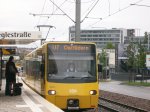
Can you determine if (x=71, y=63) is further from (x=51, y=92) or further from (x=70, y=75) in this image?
(x=51, y=92)

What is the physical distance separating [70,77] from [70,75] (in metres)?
0.07

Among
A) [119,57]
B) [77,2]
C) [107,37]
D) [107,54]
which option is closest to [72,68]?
[77,2]

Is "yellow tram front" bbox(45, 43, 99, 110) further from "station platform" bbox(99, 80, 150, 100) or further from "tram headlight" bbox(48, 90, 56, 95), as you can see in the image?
"station platform" bbox(99, 80, 150, 100)

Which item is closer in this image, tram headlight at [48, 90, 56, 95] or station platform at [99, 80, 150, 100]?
tram headlight at [48, 90, 56, 95]

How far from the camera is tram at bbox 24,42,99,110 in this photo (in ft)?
58.5

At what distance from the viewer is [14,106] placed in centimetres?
1554

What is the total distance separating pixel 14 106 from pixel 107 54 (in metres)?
74.2

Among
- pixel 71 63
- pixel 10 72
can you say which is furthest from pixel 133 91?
pixel 71 63

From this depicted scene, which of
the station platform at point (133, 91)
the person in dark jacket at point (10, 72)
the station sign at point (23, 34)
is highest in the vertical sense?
the station sign at point (23, 34)

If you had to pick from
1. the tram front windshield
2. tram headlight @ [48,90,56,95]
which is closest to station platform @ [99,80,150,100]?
the tram front windshield

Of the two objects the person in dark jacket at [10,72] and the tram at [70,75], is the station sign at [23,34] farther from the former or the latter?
the person in dark jacket at [10,72]

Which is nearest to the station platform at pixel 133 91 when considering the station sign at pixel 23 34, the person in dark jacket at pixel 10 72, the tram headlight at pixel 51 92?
the person in dark jacket at pixel 10 72

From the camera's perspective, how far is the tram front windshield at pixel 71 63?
1795 centimetres

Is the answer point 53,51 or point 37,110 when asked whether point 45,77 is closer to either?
point 53,51
